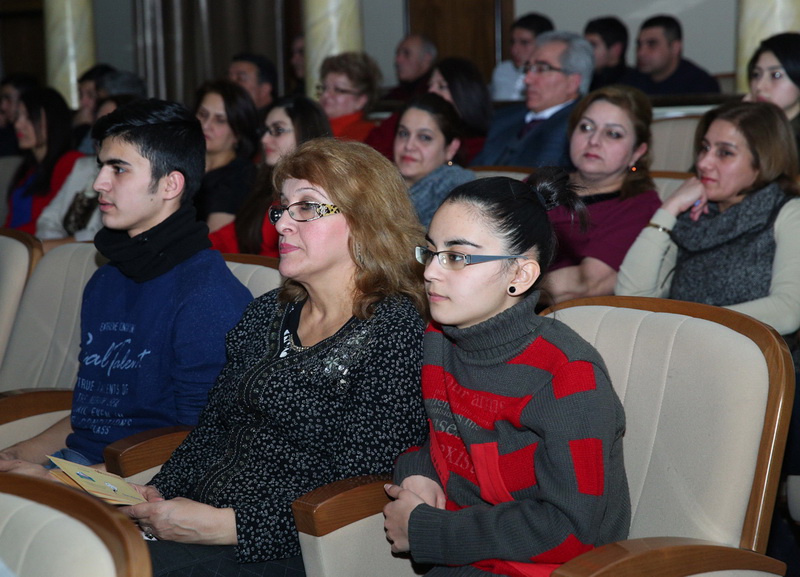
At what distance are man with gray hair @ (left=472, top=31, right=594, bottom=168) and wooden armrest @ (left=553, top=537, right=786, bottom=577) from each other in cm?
249

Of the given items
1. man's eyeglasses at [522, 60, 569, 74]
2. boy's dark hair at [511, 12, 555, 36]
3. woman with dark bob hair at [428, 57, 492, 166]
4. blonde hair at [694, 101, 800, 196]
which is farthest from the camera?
boy's dark hair at [511, 12, 555, 36]

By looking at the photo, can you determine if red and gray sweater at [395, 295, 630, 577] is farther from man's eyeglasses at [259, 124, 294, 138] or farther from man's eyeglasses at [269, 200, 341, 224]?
man's eyeglasses at [259, 124, 294, 138]

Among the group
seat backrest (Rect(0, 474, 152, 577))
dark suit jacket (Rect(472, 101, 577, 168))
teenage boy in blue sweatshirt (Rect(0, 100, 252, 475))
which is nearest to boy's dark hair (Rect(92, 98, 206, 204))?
teenage boy in blue sweatshirt (Rect(0, 100, 252, 475))

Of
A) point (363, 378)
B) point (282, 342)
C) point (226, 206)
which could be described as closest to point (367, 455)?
point (363, 378)

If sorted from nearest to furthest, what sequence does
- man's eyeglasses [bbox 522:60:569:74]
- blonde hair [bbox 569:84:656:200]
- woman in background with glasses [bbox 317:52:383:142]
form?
blonde hair [bbox 569:84:656:200] → man's eyeglasses [bbox 522:60:569:74] → woman in background with glasses [bbox 317:52:383:142]

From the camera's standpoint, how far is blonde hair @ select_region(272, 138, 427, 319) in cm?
174

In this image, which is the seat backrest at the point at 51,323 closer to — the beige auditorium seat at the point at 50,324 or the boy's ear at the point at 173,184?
the beige auditorium seat at the point at 50,324

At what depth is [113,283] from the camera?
2115mm

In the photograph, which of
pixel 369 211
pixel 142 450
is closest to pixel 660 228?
pixel 369 211

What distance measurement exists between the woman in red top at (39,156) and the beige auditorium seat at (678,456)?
3.27m

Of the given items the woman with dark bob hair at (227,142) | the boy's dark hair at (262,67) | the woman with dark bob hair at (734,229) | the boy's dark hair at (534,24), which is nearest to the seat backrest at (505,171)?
the woman with dark bob hair at (734,229)

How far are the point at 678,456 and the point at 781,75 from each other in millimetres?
2403

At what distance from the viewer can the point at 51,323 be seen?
2.53 metres

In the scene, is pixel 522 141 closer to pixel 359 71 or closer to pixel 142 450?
pixel 359 71
